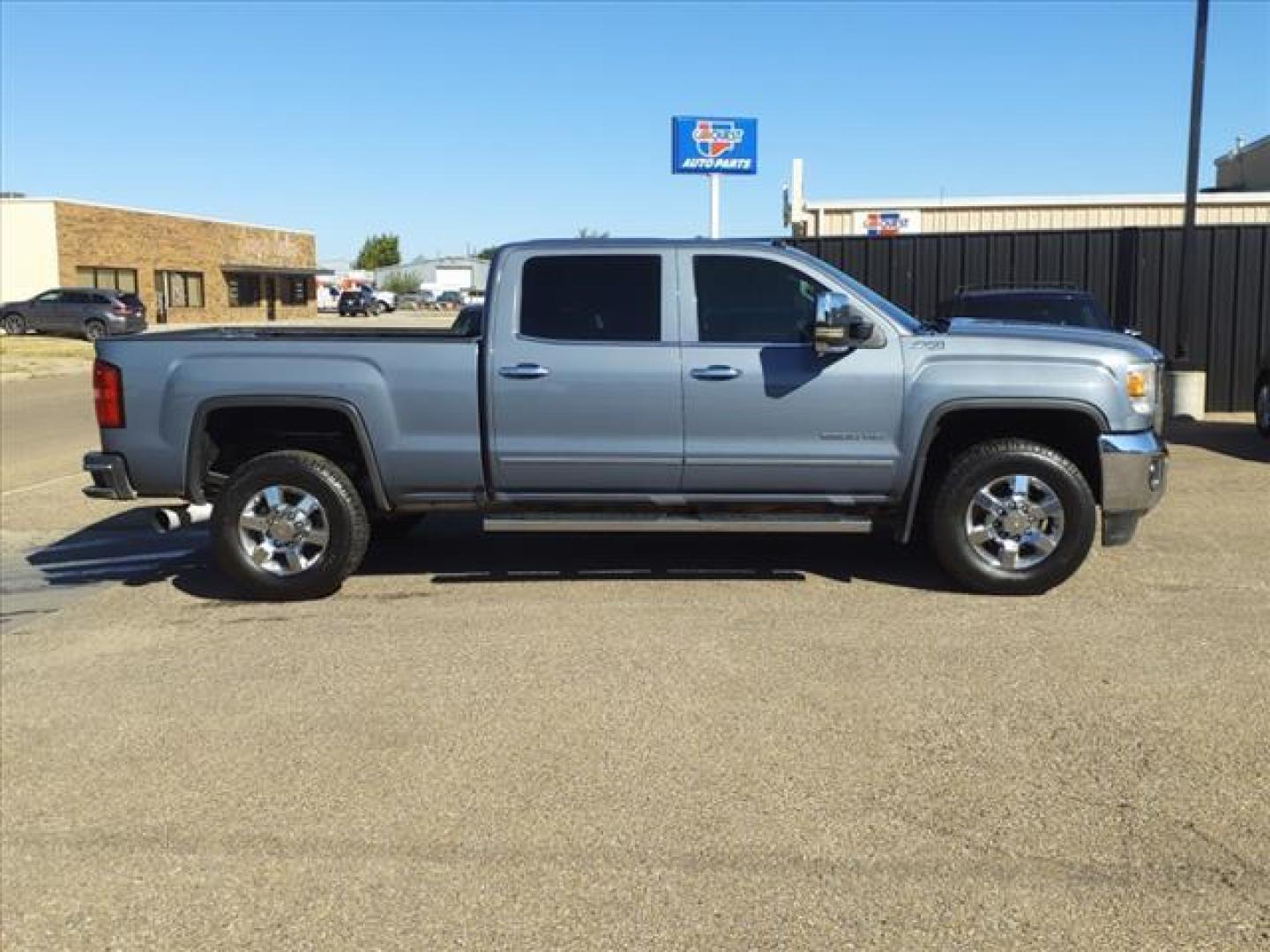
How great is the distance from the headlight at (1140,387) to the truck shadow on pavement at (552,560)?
1416mm

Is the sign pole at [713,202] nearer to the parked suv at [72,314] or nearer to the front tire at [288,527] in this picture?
the front tire at [288,527]

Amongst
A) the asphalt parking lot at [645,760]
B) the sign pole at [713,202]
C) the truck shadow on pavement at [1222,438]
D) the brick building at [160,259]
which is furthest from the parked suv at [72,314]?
the asphalt parking lot at [645,760]

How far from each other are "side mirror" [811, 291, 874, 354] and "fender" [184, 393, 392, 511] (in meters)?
2.52

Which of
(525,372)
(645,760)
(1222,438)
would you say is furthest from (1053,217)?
(645,760)

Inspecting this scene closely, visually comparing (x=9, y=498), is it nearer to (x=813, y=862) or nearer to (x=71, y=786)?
(x=71, y=786)

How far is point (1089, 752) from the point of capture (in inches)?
173

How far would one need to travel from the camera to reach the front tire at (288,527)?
22.0 ft

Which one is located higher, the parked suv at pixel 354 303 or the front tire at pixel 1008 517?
the parked suv at pixel 354 303

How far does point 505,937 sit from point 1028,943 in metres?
1.39

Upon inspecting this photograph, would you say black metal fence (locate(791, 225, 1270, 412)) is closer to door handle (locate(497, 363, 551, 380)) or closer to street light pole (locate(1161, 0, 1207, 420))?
street light pole (locate(1161, 0, 1207, 420))

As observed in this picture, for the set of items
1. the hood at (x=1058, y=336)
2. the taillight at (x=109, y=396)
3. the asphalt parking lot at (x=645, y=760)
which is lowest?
the asphalt parking lot at (x=645, y=760)

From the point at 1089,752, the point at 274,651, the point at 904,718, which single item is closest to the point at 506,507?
the point at 274,651

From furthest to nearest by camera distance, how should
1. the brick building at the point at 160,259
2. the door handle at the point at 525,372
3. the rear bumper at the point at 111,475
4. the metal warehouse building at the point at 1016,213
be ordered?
the brick building at the point at 160,259, the metal warehouse building at the point at 1016,213, the rear bumper at the point at 111,475, the door handle at the point at 525,372

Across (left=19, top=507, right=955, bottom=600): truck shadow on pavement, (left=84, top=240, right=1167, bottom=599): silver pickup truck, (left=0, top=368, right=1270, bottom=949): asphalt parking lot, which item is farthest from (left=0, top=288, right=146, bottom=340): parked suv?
(left=84, top=240, right=1167, bottom=599): silver pickup truck
